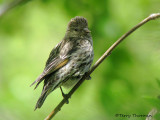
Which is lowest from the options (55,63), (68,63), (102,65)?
(102,65)

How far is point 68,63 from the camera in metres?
4.91

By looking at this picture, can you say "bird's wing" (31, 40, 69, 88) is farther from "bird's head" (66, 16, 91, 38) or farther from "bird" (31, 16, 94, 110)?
"bird's head" (66, 16, 91, 38)

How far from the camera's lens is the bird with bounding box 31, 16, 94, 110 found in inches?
185

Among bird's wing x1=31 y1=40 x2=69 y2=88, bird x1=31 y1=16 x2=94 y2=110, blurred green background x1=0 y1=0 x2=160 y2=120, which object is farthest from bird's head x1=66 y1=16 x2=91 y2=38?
bird's wing x1=31 y1=40 x2=69 y2=88

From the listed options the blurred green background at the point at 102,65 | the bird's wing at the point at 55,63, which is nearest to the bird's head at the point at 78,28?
the blurred green background at the point at 102,65

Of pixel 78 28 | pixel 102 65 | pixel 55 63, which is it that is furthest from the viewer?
pixel 102 65

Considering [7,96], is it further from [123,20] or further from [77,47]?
[123,20]

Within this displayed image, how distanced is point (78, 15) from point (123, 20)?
99cm

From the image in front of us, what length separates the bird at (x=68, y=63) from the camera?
15.5 ft

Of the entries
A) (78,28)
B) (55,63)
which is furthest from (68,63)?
(78,28)

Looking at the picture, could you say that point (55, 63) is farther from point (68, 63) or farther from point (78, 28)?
point (78, 28)

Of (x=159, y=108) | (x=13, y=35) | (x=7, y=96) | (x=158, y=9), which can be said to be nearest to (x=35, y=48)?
(x=13, y=35)

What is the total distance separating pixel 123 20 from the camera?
20.7 feet

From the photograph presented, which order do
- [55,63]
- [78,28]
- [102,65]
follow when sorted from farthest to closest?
[102,65] → [78,28] → [55,63]
